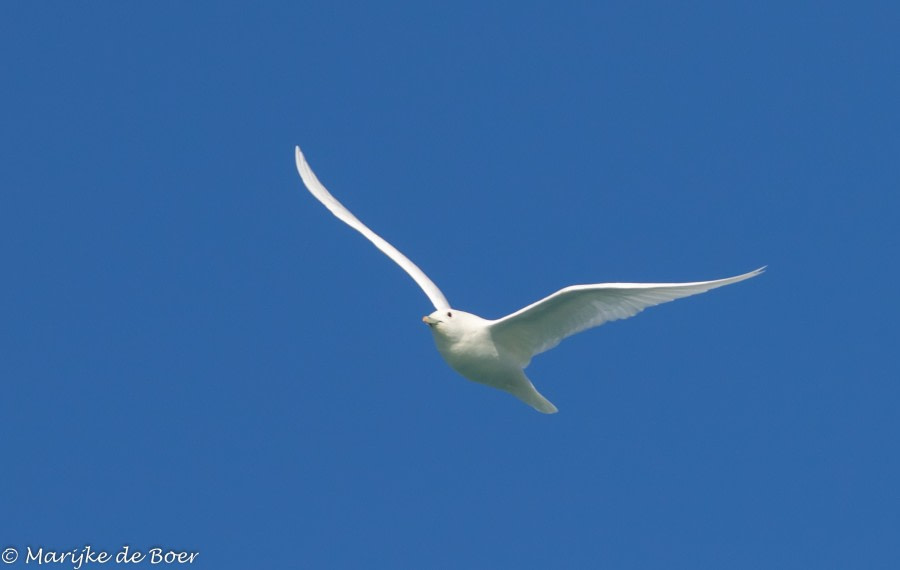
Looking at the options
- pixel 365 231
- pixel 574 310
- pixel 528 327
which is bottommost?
pixel 574 310

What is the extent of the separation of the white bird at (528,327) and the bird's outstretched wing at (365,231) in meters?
0.97

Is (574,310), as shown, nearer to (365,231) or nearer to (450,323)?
(450,323)

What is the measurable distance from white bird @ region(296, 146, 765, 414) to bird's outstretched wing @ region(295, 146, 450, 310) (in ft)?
3.18

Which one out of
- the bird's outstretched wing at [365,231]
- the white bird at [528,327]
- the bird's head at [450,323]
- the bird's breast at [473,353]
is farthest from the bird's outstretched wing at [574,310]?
the bird's outstretched wing at [365,231]

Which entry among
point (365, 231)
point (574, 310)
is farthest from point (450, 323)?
point (365, 231)

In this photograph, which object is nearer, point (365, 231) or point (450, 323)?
point (450, 323)

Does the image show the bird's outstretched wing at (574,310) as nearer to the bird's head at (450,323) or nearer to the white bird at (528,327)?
the white bird at (528,327)

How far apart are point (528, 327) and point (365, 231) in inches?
190

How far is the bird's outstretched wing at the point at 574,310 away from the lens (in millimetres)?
17562

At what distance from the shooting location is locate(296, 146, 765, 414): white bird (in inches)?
701

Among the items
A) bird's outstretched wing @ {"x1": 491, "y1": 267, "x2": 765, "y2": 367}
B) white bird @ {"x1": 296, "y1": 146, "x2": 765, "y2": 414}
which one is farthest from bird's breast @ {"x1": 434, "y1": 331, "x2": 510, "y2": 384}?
bird's outstretched wing @ {"x1": 491, "y1": 267, "x2": 765, "y2": 367}

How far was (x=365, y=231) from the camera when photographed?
22.8m

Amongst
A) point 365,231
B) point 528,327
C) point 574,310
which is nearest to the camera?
point 574,310

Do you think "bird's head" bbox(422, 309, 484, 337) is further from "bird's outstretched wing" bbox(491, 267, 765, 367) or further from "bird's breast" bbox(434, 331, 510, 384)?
"bird's outstretched wing" bbox(491, 267, 765, 367)
